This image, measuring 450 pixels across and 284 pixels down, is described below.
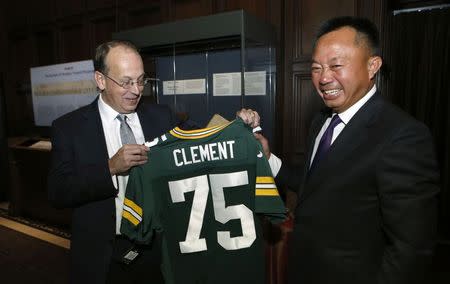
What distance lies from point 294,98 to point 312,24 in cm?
79

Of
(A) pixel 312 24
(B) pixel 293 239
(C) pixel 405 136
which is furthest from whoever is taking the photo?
(A) pixel 312 24

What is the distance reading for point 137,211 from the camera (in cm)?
153

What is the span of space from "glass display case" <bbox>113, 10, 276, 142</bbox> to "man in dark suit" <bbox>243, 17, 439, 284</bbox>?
162cm

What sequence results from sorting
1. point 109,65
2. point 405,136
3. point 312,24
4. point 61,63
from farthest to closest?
point 61,63
point 312,24
point 109,65
point 405,136

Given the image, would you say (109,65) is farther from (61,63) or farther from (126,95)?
(61,63)

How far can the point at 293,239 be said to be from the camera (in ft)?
4.99

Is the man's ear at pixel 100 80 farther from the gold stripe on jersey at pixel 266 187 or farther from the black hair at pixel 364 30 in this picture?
the black hair at pixel 364 30

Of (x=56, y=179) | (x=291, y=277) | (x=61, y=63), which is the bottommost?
(x=291, y=277)

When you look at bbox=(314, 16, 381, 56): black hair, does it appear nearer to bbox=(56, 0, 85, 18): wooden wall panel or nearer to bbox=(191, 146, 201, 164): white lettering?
bbox=(191, 146, 201, 164): white lettering

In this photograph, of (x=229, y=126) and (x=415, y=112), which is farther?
(x=415, y=112)

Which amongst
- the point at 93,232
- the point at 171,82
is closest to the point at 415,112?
the point at 171,82

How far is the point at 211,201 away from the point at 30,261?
10.1 ft

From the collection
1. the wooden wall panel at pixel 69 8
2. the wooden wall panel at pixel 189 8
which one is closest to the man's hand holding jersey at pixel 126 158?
the wooden wall panel at pixel 189 8

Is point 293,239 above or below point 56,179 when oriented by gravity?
below
